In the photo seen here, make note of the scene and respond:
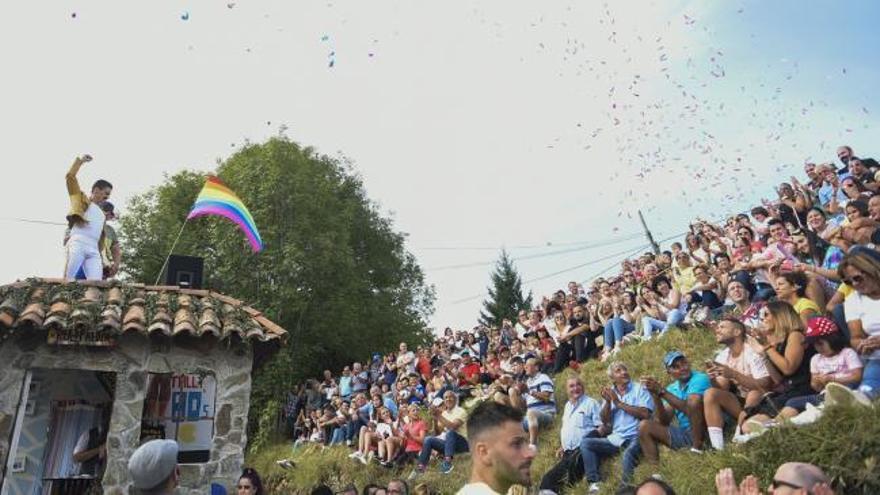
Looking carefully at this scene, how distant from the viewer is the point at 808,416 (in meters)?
5.02

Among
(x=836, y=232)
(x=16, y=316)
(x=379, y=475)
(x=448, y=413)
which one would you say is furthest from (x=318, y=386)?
(x=836, y=232)

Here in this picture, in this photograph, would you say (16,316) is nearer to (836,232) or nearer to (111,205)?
(111,205)

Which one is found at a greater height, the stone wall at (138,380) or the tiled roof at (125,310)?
the tiled roof at (125,310)

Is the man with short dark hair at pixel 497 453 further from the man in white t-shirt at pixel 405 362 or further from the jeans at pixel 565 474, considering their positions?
the man in white t-shirt at pixel 405 362

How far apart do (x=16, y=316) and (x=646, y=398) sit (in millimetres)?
7396

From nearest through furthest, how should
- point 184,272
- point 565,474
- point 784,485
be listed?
point 784,485, point 565,474, point 184,272

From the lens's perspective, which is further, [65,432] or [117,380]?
[65,432]

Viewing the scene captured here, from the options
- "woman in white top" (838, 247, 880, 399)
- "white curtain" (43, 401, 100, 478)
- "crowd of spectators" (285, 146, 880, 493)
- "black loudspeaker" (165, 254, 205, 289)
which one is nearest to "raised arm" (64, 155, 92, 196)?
"black loudspeaker" (165, 254, 205, 289)

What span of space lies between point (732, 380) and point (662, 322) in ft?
14.4

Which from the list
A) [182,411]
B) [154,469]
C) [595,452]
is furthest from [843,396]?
[182,411]

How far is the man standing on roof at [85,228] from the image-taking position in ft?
29.7

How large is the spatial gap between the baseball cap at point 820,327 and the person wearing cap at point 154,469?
16.4ft

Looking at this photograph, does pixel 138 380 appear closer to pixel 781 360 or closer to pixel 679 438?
pixel 679 438

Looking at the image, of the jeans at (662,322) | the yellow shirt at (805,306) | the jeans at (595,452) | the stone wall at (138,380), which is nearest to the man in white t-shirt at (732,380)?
the yellow shirt at (805,306)
